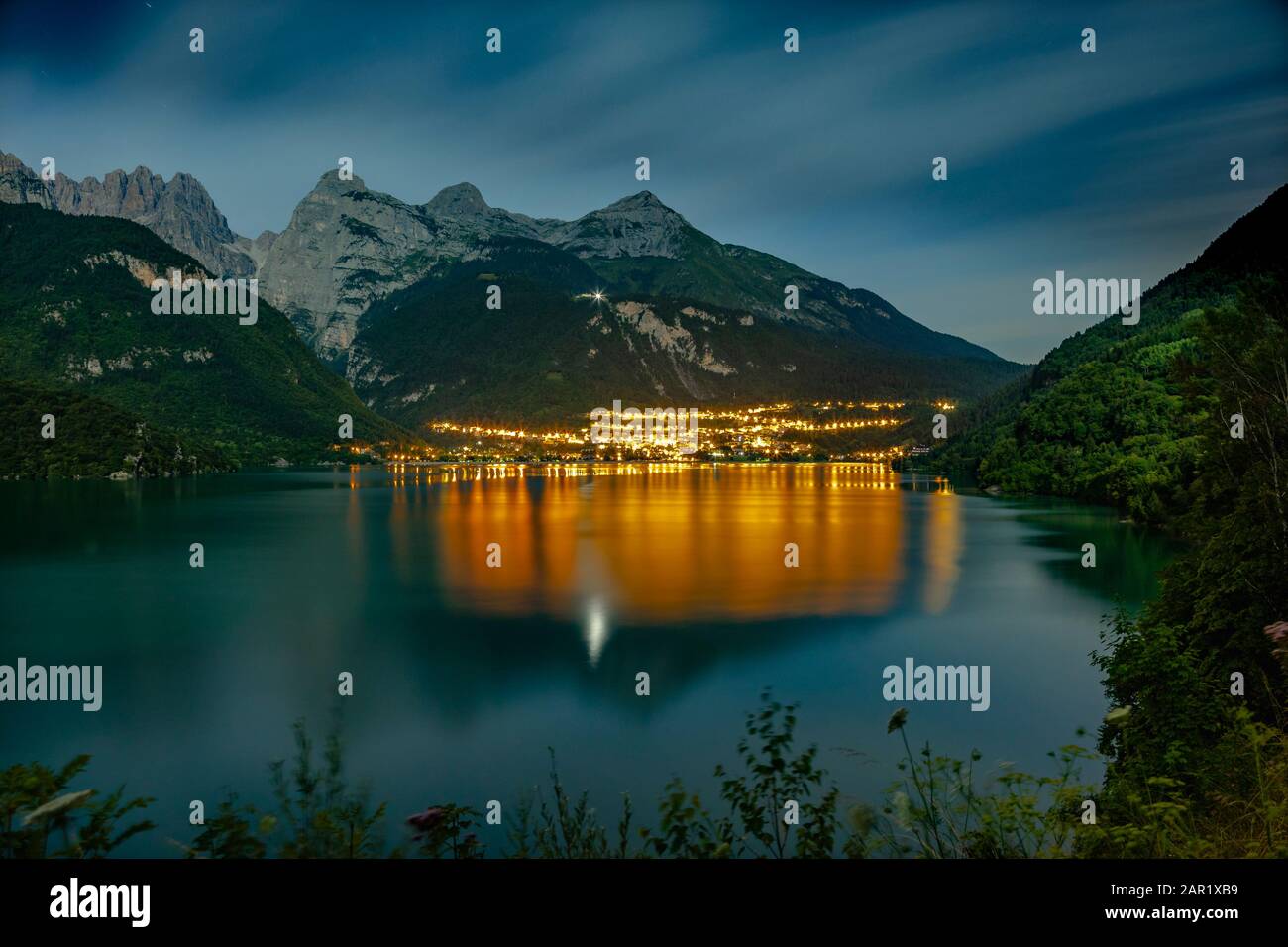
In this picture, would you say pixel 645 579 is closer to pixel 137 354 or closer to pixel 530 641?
pixel 530 641

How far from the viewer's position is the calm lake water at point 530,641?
1511cm

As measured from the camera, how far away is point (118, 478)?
112 meters

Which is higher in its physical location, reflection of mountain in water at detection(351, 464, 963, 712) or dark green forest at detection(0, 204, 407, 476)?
dark green forest at detection(0, 204, 407, 476)

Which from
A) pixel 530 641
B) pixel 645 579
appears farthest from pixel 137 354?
pixel 530 641

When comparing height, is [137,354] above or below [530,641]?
above

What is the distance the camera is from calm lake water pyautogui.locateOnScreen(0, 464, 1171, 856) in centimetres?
1511

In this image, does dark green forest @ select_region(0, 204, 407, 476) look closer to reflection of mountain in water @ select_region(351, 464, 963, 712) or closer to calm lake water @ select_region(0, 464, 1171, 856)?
reflection of mountain in water @ select_region(351, 464, 963, 712)

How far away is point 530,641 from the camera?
25125 mm

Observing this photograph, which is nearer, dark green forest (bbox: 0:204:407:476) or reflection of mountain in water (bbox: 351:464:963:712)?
reflection of mountain in water (bbox: 351:464:963:712)

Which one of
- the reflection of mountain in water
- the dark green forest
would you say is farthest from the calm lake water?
the dark green forest

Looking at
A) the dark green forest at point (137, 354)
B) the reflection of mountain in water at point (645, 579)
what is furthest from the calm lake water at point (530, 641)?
the dark green forest at point (137, 354)

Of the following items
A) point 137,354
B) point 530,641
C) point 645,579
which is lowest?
point 530,641
